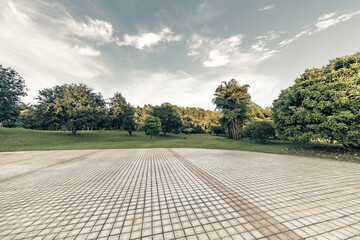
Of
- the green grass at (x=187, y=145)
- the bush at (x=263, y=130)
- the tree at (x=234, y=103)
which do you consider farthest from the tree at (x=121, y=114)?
the bush at (x=263, y=130)

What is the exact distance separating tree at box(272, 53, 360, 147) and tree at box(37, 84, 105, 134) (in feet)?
103

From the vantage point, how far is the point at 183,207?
3010mm

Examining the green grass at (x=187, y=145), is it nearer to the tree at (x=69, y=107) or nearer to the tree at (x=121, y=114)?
the tree at (x=69, y=107)

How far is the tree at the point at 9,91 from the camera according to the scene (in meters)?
22.6

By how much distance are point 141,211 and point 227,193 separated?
2.37m

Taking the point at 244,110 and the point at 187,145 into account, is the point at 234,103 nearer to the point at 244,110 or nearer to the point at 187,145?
the point at 244,110

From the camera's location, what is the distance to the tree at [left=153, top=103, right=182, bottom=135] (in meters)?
37.4

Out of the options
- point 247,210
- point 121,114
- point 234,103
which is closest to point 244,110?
point 234,103

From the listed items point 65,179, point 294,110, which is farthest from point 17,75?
point 294,110

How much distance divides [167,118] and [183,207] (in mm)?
34601

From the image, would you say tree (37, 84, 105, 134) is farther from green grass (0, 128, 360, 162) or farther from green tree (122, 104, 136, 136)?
green tree (122, 104, 136, 136)

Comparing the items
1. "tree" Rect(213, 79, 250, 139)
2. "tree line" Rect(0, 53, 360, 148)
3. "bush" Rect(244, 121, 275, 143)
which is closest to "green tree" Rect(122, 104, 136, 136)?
"tree line" Rect(0, 53, 360, 148)

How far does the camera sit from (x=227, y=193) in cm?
364

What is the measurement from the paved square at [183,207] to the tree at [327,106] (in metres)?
5.44
